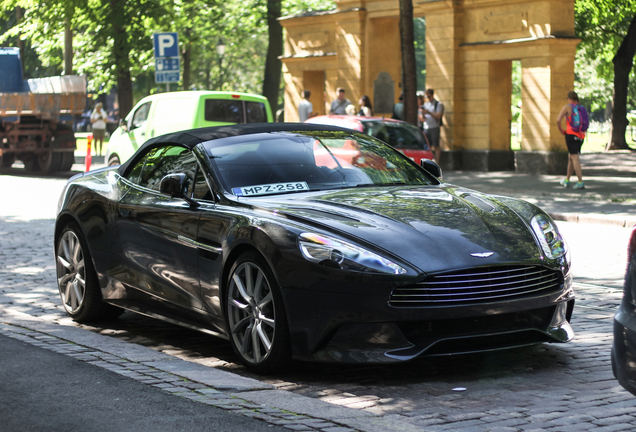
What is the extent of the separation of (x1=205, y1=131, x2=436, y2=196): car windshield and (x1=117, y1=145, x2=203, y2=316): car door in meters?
0.27

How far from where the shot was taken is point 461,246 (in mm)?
5148

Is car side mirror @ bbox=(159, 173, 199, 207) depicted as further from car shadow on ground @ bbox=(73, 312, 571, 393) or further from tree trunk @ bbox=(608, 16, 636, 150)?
tree trunk @ bbox=(608, 16, 636, 150)

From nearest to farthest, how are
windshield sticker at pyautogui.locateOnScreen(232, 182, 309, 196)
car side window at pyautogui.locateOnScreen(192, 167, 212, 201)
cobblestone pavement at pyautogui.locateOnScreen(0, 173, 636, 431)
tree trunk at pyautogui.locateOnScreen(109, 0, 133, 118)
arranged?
cobblestone pavement at pyautogui.locateOnScreen(0, 173, 636, 431) → windshield sticker at pyautogui.locateOnScreen(232, 182, 309, 196) → car side window at pyautogui.locateOnScreen(192, 167, 212, 201) → tree trunk at pyautogui.locateOnScreen(109, 0, 133, 118)

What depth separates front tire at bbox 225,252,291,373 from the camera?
5273 mm

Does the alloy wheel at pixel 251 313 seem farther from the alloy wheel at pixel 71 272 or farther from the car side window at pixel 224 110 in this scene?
the car side window at pixel 224 110

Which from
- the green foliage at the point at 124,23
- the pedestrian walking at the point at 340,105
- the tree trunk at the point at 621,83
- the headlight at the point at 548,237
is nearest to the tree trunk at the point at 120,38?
the green foliage at the point at 124,23

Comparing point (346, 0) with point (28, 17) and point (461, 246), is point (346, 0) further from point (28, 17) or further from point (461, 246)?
point (461, 246)

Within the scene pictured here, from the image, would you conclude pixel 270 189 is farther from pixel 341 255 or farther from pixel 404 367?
pixel 404 367

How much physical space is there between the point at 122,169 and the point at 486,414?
12.4ft

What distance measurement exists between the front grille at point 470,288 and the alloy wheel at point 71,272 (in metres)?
3.12

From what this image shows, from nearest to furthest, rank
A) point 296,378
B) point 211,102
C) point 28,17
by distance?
point 296,378 → point 211,102 → point 28,17

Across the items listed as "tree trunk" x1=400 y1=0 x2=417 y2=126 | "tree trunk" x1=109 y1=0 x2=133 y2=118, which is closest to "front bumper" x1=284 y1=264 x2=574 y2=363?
"tree trunk" x1=400 y1=0 x2=417 y2=126

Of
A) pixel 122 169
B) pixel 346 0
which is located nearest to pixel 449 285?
pixel 122 169

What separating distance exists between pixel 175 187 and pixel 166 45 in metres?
15.3
